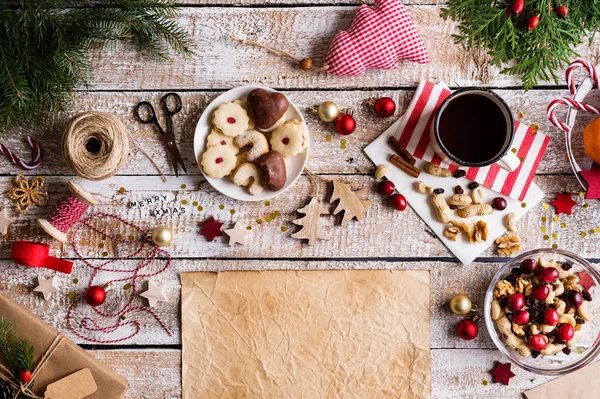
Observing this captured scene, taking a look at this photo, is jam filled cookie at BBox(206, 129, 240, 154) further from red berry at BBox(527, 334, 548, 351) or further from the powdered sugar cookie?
red berry at BBox(527, 334, 548, 351)

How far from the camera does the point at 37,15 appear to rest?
3.90ft

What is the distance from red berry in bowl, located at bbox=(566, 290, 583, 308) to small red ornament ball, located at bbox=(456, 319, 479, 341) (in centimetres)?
23

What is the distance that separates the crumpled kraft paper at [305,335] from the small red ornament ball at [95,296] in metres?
0.20

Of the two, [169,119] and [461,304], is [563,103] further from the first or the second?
[169,119]

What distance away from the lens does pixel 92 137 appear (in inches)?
48.9

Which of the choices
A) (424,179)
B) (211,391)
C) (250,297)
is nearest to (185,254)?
(250,297)

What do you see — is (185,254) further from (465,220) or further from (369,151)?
(465,220)

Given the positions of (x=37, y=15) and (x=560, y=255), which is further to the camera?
(x=560, y=255)

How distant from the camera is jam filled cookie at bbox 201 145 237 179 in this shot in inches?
49.4

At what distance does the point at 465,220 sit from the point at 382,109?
13.9 inches

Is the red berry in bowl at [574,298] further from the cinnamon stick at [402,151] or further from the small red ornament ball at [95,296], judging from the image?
the small red ornament ball at [95,296]

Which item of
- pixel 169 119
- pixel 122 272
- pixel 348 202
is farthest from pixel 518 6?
pixel 122 272

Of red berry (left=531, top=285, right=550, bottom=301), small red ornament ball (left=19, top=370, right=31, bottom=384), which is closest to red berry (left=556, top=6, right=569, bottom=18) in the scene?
red berry (left=531, top=285, right=550, bottom=301)

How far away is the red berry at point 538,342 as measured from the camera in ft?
4.07
